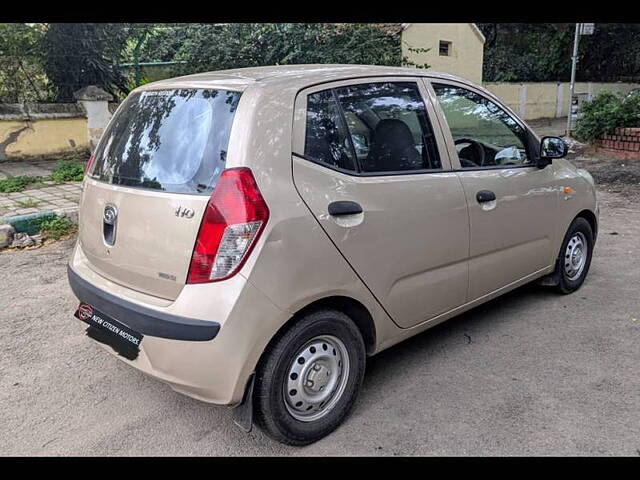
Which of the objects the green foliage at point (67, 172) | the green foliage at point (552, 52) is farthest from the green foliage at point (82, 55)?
the green foliage at point (552, 52)

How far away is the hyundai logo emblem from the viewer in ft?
8.42

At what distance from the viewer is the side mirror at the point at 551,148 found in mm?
3768

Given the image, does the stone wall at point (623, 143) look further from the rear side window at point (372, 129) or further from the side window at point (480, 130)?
the rear side window at point (372, 129)

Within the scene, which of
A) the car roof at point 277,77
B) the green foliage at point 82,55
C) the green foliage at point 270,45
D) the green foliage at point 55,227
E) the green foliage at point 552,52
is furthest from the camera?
the green foliage at point 552,52

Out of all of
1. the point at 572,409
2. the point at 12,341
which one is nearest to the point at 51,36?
the point at 12,341

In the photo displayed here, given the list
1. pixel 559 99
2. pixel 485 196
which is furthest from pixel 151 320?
pixel 559 99

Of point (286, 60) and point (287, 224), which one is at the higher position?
point (286, 60)

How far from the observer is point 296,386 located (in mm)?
2498

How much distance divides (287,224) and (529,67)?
26.2m

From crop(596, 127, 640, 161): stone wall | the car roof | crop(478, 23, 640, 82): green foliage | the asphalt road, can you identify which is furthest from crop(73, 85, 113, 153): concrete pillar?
crop(478, 23, 640, 82): green foliage

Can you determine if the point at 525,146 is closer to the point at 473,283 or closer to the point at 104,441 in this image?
the point at 473,283

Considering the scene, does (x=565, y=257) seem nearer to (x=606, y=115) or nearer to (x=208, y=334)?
(x=208, y=334)

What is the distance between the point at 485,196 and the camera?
3258mm

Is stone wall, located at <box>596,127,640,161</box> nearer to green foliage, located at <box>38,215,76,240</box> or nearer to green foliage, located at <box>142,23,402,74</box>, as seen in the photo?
green foliage, located at <box>142,23,402,74</box>
